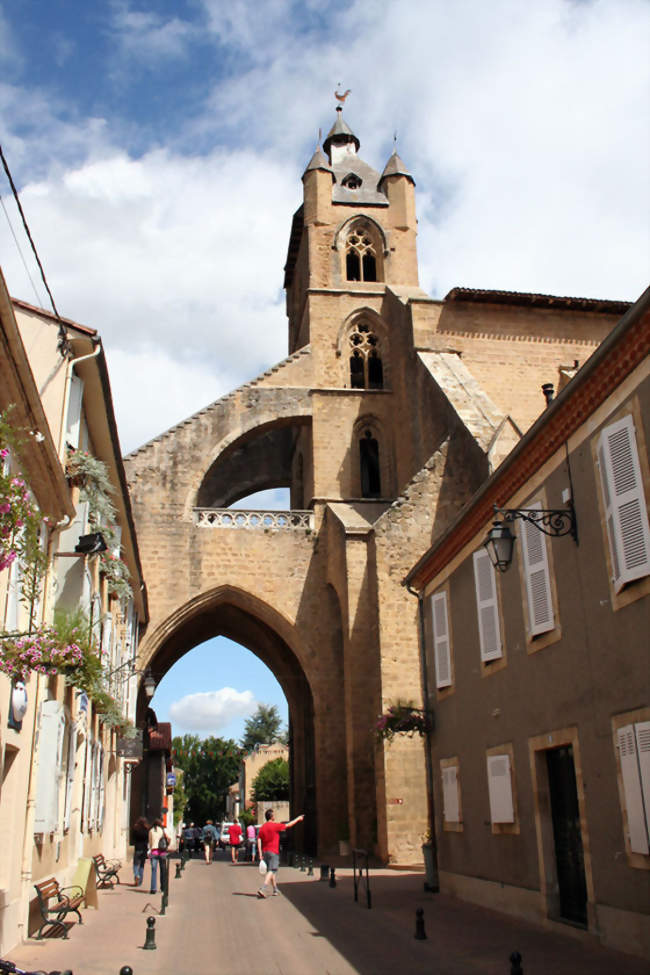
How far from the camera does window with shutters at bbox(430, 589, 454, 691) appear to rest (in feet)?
37.1

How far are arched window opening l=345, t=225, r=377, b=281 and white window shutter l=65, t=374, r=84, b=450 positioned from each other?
18445 mm

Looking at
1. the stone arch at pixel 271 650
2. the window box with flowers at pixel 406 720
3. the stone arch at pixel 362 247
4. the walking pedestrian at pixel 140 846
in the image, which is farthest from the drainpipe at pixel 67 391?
the stone arch at pixel 362 247

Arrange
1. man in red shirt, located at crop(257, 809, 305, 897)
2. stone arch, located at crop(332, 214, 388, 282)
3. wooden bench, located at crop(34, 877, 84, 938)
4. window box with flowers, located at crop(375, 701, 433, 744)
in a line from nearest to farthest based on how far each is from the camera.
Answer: wooden bench, located at crop(34, 877, 84, 938) < man in red shirt, located at crop(257, 809, 305, 897) < window box with flowers, located at crop(375, 701, 433, 744) < stone arch, located at crop(332, 214, 388, 282)

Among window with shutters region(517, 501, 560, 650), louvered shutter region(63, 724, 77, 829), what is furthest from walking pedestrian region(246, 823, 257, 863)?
window with shutters region(517, 501, 560, 650)

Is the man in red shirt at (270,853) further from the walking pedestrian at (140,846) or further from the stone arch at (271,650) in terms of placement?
the stone arch at (271,650)

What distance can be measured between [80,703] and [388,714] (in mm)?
Answer: 4384

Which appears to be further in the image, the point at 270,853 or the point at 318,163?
the point at 318,163

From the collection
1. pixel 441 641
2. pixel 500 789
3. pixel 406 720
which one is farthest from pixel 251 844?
pixel 500 789

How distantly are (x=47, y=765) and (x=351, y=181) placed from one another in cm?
2553

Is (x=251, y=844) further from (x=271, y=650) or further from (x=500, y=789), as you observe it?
(x=500, y=789)

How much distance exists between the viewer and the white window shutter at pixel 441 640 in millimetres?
11352

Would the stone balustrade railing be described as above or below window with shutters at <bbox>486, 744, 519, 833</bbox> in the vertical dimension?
above

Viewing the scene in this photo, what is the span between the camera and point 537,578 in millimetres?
8398

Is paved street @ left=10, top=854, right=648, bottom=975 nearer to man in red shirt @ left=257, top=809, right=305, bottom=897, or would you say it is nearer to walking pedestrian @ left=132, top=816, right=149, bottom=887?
man in red shirt @ left=257, top=809, right=305, bottom=897
